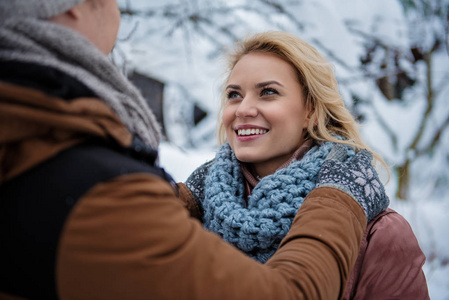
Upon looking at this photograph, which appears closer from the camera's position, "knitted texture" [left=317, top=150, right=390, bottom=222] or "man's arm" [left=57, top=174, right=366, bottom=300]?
"man's arm" [left=57, top=174, right=366, bottom=300]

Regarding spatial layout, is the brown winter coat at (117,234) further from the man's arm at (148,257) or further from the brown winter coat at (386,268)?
the brown winter coat at (386,268)

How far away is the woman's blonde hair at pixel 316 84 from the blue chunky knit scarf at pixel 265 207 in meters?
0.15

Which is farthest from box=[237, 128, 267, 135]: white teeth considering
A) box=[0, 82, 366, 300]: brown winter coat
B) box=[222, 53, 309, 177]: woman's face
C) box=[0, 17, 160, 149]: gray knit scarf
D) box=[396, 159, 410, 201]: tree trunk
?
box=[396, 159, 410, 201]: tree trunk

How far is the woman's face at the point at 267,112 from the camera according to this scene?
63.6 inches

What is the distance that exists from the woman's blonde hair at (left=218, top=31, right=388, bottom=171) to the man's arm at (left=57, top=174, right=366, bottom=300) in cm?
101

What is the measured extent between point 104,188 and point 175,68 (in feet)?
12.4

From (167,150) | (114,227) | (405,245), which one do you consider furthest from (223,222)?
(167,150)

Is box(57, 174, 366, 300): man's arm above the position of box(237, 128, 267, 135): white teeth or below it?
above

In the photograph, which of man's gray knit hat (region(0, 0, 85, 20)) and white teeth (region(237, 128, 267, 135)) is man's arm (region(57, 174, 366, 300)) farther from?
white teeth (region(237, 128, 267, 135))

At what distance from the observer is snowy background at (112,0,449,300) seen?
4.14 meters

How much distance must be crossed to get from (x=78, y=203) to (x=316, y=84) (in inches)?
52.9

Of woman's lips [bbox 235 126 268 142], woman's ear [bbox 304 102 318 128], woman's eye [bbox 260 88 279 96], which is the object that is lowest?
woman's lips [bbox 235 126 268 142]

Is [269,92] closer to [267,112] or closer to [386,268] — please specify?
[267,112]

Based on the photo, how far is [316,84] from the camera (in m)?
1.69
